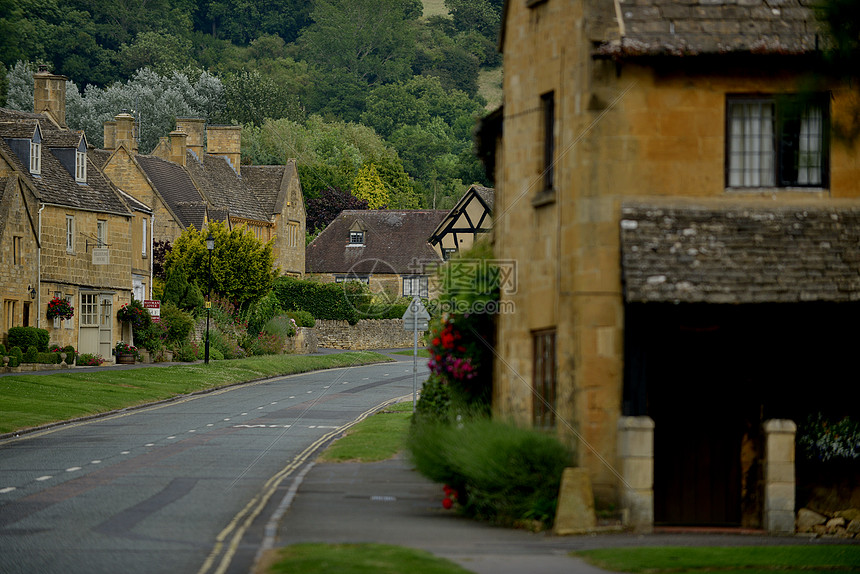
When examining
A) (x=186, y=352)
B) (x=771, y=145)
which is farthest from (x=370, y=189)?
(x=771, y=145)

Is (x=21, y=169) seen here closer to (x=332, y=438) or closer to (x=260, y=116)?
(x=332, y=438)

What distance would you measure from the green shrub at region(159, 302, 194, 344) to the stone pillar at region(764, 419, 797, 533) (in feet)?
129

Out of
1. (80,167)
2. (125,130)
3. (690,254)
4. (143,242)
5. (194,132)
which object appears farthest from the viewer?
(194,132)

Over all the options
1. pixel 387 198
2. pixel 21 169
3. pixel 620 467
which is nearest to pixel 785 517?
pixel 620 467

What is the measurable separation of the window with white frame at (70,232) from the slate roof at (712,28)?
35348 millimetres

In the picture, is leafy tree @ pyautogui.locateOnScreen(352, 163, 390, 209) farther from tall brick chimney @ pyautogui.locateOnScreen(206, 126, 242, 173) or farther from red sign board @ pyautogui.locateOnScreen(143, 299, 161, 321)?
red sign board @ pyautogui.locateOnScreen(143, 299, 161, 321)

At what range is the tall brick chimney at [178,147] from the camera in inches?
2894

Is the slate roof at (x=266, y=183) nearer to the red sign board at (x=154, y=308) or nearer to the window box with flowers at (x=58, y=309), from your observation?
the red sign board at (x=154, y=308)

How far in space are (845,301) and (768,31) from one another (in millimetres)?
3881

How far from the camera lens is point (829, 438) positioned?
1709 centimetres

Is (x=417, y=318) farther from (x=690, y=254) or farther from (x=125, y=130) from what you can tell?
(x=125, y=130)

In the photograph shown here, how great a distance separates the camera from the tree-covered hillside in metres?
108

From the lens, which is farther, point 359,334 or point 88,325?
point 359,334

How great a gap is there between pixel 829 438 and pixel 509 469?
4580mm
